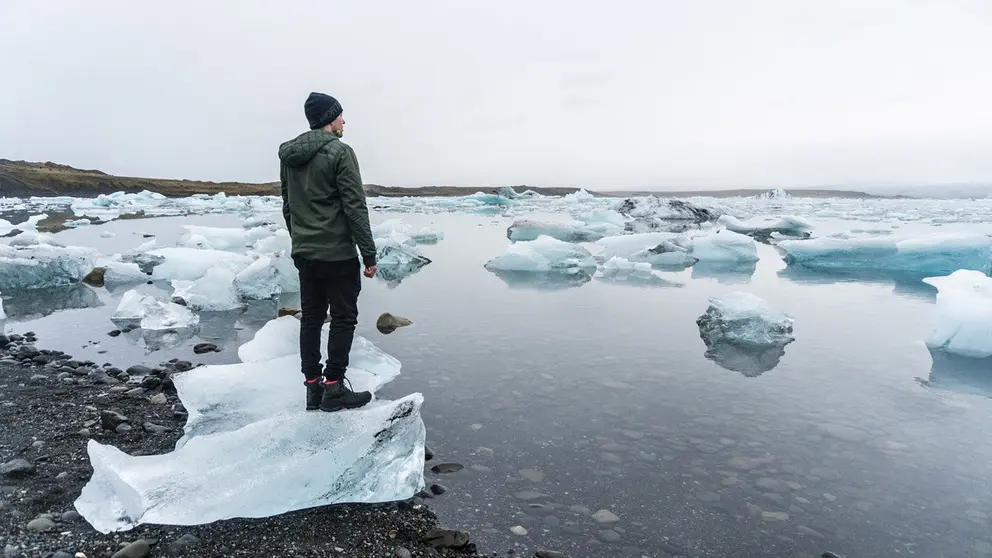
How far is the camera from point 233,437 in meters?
3.23

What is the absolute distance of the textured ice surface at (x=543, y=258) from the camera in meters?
12.4

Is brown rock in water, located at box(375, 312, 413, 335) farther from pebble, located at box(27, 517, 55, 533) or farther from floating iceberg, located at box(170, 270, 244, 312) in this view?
pebble, located at box(27, 517, 55, 533)

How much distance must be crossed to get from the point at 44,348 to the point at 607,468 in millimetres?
6384

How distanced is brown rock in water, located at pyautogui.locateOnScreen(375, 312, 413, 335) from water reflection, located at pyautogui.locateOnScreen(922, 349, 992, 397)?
5657mm

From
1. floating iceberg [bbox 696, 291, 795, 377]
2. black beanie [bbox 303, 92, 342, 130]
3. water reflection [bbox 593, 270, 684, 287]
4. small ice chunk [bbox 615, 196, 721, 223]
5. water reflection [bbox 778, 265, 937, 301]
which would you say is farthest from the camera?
small ice chunk [bbox 615, 196, 721, 223]

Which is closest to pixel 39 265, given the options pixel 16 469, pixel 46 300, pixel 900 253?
pixel 46 300

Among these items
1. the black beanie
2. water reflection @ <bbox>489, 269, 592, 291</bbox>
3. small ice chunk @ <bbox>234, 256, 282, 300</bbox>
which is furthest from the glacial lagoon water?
the black beanie

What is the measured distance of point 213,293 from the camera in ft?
28.1

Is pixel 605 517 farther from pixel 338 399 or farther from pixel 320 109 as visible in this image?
pixel 320 109

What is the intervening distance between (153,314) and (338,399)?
5.13m

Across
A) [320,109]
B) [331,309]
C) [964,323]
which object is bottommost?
[964,323]

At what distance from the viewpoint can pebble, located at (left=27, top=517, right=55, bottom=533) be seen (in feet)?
8.55

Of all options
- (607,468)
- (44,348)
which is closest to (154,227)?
(44,348)

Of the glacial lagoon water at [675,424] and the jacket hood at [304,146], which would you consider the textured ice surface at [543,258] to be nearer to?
the glacial lagoon water at [675,424]
